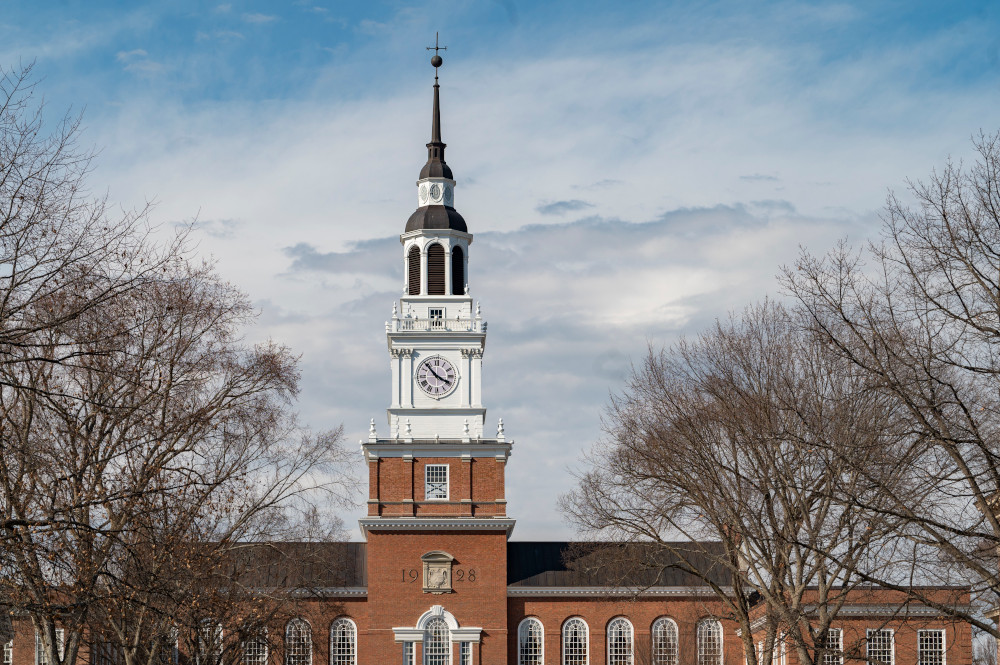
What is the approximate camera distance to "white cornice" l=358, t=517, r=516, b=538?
5784cm

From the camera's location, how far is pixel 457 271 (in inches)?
2379

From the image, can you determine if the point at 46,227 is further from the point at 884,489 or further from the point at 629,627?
the point at 629,627

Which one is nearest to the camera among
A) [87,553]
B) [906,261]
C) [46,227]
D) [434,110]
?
[46,227]

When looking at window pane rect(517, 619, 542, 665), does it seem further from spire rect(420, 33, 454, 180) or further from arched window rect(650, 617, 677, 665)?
spire rect(420, 33, 454, 180)

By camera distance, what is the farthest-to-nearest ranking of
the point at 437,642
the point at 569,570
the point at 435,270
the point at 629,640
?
the point at 569,570
the point at 629,640
the point at 435,270
the point at 437,642

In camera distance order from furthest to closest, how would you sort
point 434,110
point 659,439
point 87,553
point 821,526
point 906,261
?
1. point 434,110
2. point 659,439
3. point 821,526
4. point 87,553
5. point 906,261

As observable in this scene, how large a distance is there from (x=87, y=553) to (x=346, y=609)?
36874mm

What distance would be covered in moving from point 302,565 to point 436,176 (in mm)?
20699

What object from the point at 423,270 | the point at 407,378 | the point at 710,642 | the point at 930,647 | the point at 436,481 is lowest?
the point at 930,647

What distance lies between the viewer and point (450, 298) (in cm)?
5994

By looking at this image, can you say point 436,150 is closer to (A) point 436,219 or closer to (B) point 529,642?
(A) point 436,219

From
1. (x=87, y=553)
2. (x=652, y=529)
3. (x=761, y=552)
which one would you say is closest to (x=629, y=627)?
(x=652, y=529)

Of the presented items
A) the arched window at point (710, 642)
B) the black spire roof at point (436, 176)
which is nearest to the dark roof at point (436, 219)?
the black spire roof at point (436, 176)

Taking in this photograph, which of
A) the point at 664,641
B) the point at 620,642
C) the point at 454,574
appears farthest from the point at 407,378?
the point at 664,641
